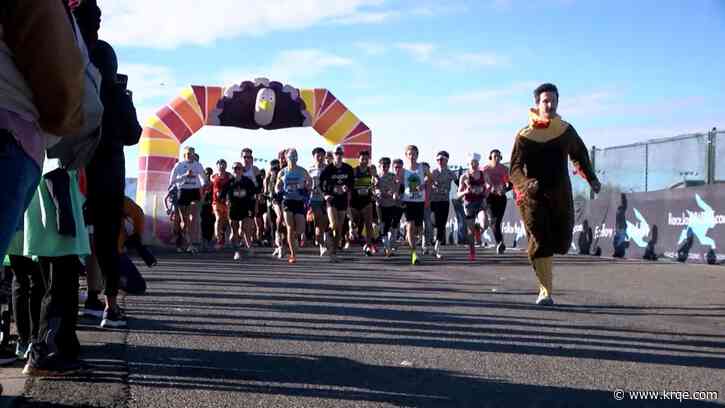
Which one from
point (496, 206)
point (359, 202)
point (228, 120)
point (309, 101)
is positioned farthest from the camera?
point (309, 101)

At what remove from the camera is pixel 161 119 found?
69.8 feet

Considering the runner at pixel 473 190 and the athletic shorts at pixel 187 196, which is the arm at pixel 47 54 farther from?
the athletic shorts at pixel 187 196

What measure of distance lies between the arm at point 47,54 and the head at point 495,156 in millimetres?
14295

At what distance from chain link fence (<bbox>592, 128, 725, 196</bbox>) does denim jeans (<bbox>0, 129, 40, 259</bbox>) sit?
13.7 metres

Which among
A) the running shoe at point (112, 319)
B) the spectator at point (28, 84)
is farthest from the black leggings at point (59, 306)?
the spectator at point (28, 84)

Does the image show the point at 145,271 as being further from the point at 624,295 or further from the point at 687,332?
the point at 687,332

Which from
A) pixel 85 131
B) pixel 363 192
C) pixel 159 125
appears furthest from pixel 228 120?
pixel 85 131

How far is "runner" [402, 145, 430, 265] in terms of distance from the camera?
597 inches

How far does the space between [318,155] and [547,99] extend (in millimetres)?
8994

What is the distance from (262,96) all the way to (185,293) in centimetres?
1488

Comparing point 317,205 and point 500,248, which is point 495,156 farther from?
point 317,205

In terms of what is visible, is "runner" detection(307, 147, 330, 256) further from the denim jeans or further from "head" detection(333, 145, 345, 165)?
the denim jeans

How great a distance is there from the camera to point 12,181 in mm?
2479

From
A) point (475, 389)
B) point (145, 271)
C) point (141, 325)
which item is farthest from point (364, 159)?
point (475, 389)
